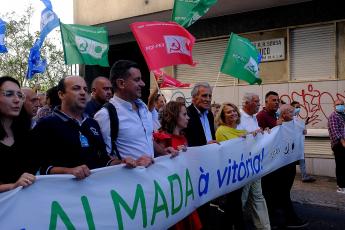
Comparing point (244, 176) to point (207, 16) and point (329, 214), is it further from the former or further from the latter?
point (207, 16)

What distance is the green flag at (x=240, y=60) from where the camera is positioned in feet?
20.6

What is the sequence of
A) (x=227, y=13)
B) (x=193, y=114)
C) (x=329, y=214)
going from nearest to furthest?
(x=193, y=114)
(x=329, y=214)
(x=227, y=13)

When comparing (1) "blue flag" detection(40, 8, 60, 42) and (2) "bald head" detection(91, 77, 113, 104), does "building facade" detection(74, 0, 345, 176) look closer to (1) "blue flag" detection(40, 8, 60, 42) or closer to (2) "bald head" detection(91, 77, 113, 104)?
(1) "blue flag" detection(40, 8, 60, 42)

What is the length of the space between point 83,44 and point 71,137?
4.82 m

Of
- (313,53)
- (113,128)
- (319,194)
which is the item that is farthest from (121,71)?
(313,53)

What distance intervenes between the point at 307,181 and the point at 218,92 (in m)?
3.55

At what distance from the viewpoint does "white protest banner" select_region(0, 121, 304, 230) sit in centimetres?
243

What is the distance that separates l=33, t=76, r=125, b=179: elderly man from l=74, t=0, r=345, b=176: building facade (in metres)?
6.63

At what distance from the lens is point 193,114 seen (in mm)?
4824

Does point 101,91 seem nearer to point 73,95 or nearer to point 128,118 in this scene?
point 128,118

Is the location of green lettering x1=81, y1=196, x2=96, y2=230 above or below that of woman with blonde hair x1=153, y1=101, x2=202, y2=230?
below


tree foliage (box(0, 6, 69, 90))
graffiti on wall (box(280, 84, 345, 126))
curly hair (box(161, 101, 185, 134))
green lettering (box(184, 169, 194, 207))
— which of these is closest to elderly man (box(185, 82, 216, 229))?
curly hair (box(161, 101, 185, 134))

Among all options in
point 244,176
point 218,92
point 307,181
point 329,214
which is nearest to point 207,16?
point 218,92

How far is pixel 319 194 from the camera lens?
7.90m
